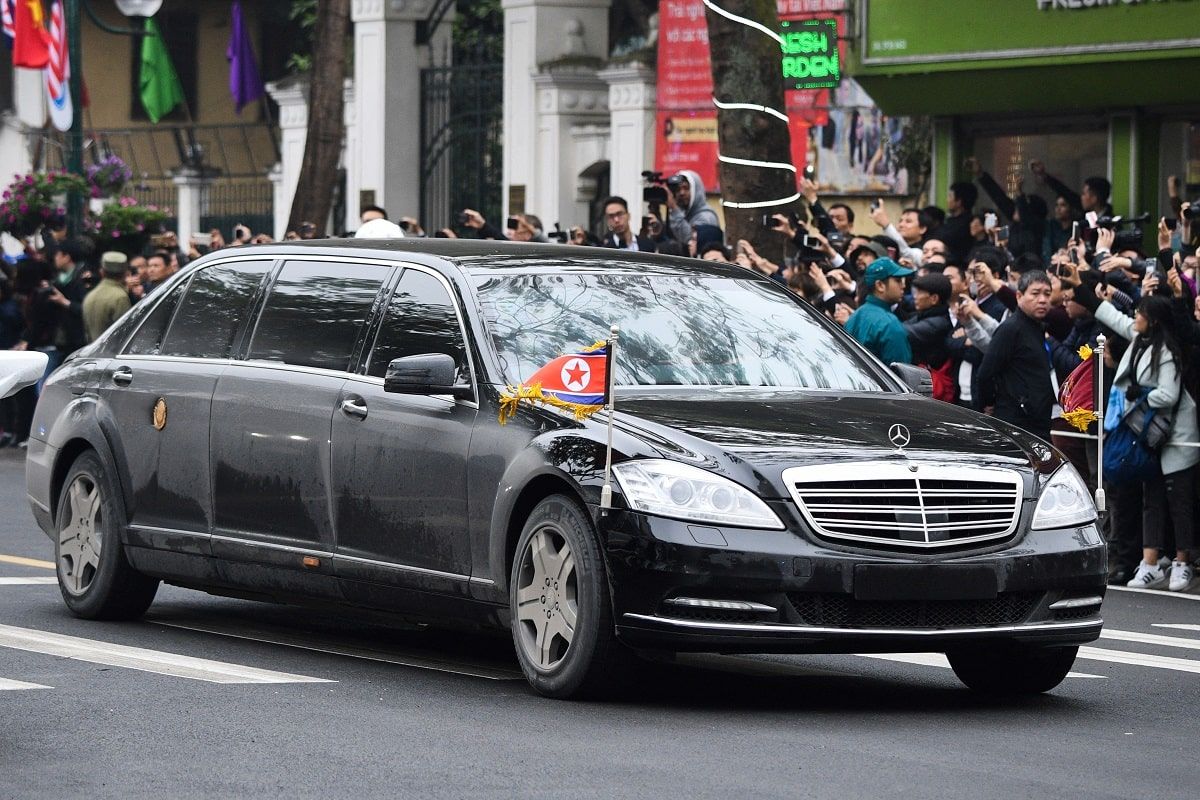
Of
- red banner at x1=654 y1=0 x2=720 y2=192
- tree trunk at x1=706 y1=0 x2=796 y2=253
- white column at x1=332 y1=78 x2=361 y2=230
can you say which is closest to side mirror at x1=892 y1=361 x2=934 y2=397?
tree trunk at x1=706 y1=0 x2=796 y2=253

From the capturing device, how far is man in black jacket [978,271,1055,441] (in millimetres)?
14750

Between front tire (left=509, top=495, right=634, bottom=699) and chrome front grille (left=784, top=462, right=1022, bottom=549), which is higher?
chrome front grille (left=784, top=462, right=1022, bottom=549)

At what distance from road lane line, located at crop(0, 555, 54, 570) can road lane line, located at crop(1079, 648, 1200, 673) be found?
5.80m

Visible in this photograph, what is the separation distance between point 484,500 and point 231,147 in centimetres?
3934

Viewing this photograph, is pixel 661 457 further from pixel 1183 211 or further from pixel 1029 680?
pixel 1183 211

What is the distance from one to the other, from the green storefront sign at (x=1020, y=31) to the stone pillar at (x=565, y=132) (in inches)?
240

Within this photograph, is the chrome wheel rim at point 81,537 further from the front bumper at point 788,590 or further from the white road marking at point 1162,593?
the white road marking at point 1162,593

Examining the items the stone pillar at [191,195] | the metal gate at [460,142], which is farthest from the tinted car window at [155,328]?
the stone pillar at [191,195]

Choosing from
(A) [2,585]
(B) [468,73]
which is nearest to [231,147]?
(B) [468,73]

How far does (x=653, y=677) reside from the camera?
957cm

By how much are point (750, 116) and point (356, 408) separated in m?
10.1

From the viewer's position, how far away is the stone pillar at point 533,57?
98.9 feet

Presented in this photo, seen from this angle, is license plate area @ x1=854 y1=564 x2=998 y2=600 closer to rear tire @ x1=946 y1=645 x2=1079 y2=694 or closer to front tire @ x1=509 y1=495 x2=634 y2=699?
rear tire @ x1=946 y1=645 x2=1079 y2=694

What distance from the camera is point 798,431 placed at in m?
8.78
